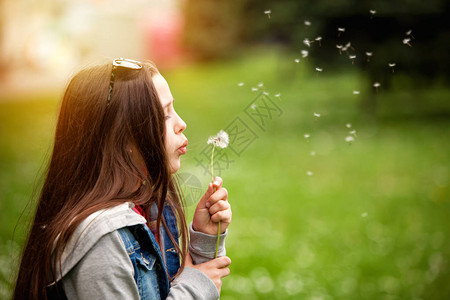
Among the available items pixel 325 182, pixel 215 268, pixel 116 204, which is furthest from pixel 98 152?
pixel 325 182

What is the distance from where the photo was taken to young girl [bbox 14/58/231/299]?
4.83 ft

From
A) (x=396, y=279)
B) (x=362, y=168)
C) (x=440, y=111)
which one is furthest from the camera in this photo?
(x=440, y=111)

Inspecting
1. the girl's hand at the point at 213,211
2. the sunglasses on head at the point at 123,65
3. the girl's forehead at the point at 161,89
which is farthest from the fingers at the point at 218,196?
the sunglasses on head at the point at 123,65

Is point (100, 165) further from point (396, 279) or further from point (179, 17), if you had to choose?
point (179, 17)

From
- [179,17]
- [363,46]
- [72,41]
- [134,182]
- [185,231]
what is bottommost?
[179,17]

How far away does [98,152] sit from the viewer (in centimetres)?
163

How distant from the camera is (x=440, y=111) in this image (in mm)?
Answer: 11367

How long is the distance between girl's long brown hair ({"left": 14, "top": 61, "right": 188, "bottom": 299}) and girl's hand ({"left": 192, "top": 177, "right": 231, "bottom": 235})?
0.44 feet

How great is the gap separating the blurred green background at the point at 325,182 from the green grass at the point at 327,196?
0.6 inches

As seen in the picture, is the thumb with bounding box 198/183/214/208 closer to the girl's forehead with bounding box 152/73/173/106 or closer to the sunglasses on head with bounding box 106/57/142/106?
the girl's forehead with bounding box 152/73/173/106

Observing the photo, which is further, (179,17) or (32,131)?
(179,17)

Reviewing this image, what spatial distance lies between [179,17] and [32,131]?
581 inches

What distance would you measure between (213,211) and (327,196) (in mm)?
4650

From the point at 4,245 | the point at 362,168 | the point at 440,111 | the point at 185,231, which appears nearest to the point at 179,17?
the point at 440,111
